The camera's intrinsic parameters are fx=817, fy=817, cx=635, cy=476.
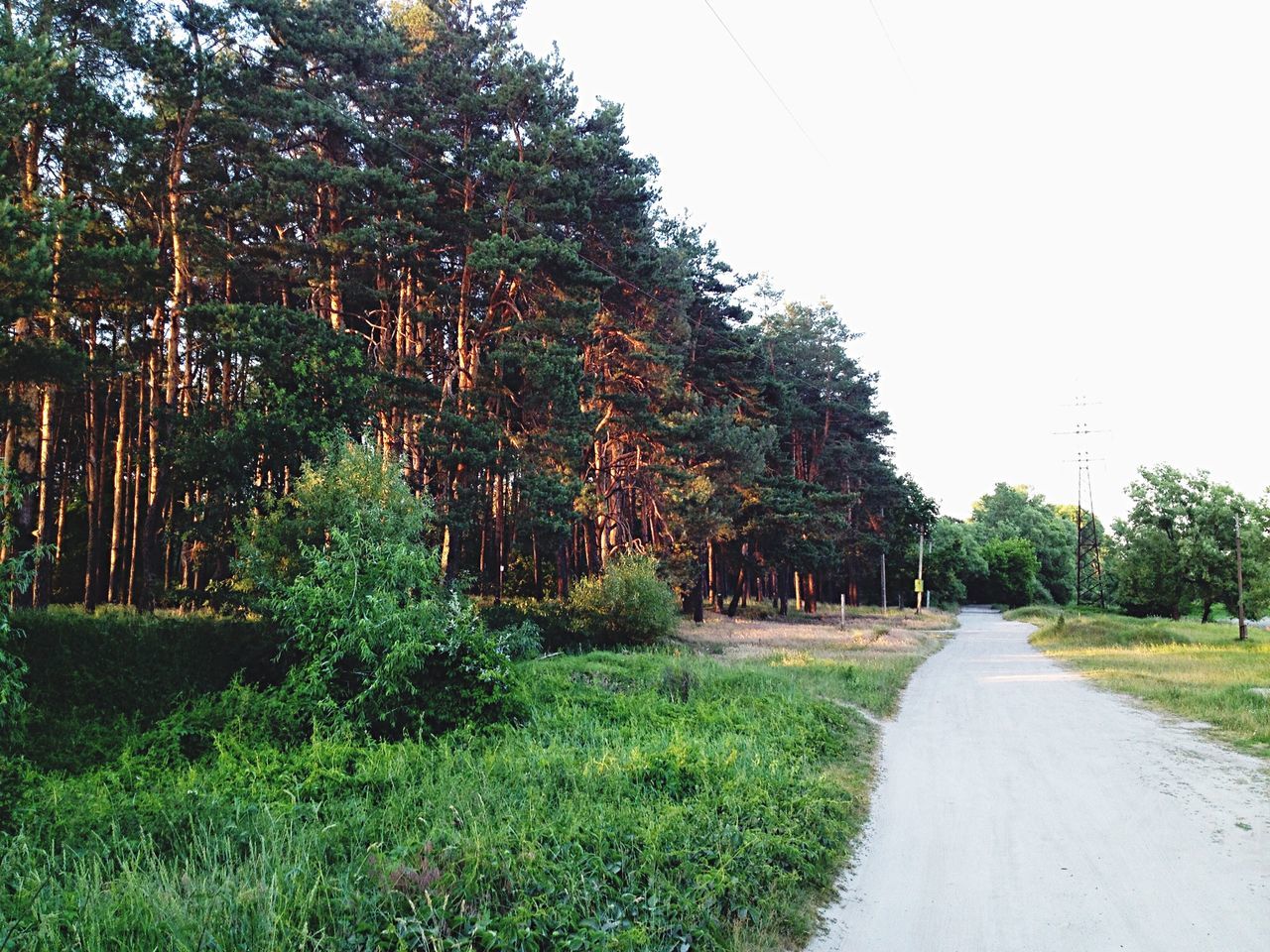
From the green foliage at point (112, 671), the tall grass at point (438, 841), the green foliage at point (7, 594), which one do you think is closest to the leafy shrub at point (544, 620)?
the green foliage at point (112, 671)

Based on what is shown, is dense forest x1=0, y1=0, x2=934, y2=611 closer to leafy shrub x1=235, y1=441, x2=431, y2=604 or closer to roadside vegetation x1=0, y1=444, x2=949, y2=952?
leafy shrub x1=235, y1=441, x2=431, y2=604

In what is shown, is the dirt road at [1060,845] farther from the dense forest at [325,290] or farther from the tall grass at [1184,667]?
the dense forest at [325,290]

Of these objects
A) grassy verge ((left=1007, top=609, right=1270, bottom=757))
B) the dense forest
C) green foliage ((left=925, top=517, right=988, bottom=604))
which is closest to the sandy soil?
the dense forest

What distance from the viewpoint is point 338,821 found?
6320 mm

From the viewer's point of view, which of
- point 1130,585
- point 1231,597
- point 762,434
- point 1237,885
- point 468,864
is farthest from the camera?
point 1130,585

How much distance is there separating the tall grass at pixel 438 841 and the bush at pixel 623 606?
13.3 m

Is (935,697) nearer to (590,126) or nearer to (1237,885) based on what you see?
(1237,885)

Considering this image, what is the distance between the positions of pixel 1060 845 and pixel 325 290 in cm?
2220

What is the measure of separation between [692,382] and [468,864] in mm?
32121

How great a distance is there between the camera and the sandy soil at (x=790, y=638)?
86.3ft

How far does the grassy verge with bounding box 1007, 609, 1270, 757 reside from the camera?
13.9m

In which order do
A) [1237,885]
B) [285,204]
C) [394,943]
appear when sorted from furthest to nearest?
1. [285,204]
2. [1237,885]
3. [394,943]

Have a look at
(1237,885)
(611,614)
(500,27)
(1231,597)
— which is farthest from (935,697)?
(1231,597)

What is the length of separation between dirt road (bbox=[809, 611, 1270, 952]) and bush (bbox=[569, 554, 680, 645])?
1138 cm
